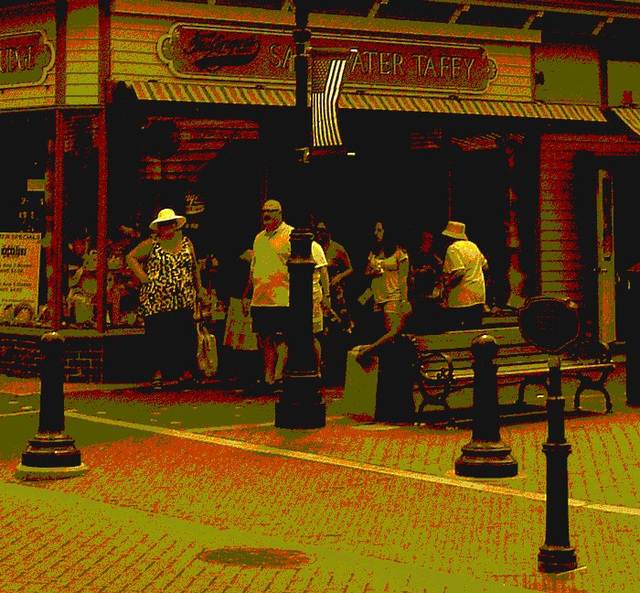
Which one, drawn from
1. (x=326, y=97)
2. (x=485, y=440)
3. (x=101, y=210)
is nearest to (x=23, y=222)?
(x=101, y=210)

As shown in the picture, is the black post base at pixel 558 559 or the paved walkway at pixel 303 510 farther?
the black post base at pixel 558 559

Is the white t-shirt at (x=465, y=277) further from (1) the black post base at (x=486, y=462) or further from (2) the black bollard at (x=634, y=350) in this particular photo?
(1) the black post base at (x=486, y=462)

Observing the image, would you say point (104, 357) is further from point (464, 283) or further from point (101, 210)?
point (464, 283)

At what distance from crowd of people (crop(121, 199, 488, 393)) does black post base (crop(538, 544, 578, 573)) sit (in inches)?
214

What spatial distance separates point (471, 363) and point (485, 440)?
9.29 feet

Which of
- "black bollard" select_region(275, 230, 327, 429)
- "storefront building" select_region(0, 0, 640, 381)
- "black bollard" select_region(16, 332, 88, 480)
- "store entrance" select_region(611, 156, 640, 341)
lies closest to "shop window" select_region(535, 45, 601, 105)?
"storefront building" select_region(0, 0, 640, 381)

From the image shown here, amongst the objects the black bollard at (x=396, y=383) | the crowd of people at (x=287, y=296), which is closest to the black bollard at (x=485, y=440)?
the black bollard at (x=396, y=383)

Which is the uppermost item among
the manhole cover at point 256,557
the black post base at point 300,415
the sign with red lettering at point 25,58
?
the sign with red lettering at point 25,58

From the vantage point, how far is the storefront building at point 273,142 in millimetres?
16281

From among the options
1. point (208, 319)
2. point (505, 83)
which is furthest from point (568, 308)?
point (505, 83)

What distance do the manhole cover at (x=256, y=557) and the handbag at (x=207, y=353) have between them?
27.1 ft

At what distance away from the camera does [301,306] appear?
12609mm

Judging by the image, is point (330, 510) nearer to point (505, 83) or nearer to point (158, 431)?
point (158, 431)

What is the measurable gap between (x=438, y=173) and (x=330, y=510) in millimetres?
10267
